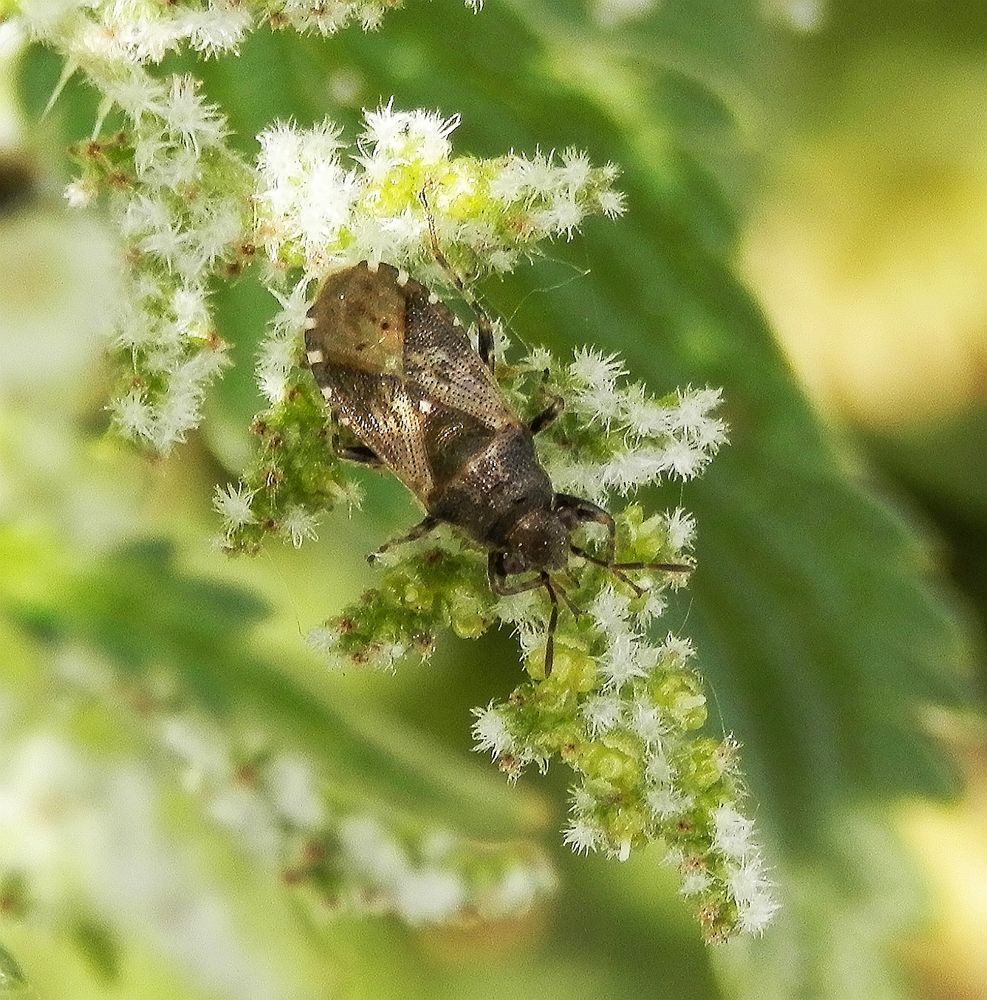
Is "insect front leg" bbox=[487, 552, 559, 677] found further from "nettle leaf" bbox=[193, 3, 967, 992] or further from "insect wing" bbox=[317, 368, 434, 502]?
"nettle leaf" bbox=[193, 3, 967, 992]

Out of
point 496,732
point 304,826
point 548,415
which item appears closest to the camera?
point 496,732

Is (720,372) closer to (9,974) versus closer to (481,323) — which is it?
(481,323)

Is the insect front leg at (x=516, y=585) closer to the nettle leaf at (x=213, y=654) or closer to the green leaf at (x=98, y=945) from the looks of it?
the nettle leaf at (x=213, y=654)

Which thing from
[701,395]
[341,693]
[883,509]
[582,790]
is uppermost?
[883,509]

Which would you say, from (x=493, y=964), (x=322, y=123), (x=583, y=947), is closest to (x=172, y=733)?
(x=493, y=964)

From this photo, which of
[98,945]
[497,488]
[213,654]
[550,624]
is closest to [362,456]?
[497,488]

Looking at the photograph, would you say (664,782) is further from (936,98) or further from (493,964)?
(936,98)

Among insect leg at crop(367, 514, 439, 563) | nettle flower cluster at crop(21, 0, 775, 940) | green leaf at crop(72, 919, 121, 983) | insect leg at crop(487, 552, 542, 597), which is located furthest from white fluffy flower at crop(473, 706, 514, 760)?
green leaf at crop(72, 919, 121, 983)
